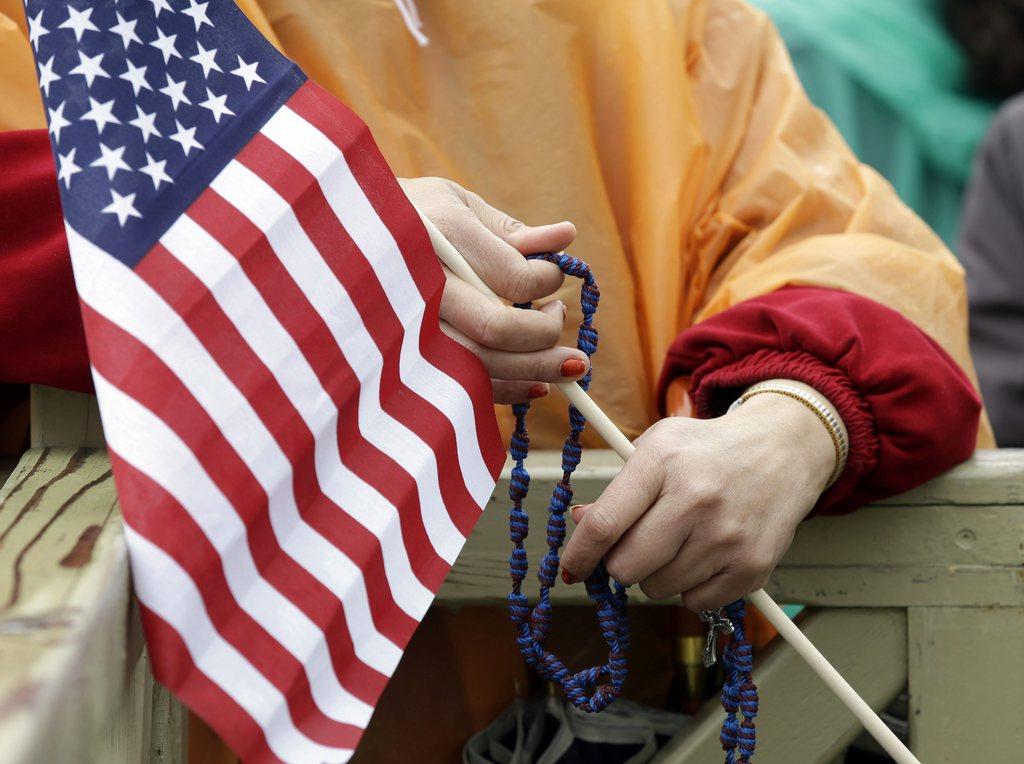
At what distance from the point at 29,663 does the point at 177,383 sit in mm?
195

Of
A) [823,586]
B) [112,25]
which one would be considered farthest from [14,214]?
[823,586]

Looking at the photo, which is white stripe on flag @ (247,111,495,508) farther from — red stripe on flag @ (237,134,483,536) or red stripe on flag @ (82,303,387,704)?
red stripe on flag @ (82,303,387,704)

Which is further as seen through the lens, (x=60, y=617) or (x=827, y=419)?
(x=827, y=419)

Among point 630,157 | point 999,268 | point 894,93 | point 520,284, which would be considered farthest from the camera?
point 894,93

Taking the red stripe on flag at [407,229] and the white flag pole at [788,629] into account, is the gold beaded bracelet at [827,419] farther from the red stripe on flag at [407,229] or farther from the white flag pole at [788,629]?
the red stripe on flag at [407,229]

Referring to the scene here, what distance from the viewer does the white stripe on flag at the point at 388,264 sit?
758 mm

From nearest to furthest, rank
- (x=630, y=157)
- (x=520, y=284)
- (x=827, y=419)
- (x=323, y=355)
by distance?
(x=323, y=355) → (x=520, y=284) → (x=827, y=419) → (x=630, y=157)

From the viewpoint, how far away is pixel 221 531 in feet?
2.11

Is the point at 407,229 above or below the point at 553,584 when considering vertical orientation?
above

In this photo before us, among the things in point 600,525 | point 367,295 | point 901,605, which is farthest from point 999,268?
point 367,295

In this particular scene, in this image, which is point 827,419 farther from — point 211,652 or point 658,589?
point 211,652

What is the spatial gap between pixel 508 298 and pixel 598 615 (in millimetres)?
243

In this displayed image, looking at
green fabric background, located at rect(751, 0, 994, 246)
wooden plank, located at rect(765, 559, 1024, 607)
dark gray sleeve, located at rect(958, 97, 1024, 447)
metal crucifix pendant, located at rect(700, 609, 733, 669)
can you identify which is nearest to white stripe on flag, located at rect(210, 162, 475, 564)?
metal crucifix pendant, located at rect(700, 609, 733, 669)

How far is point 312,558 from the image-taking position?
2.33 ft
